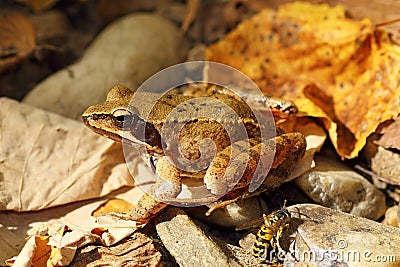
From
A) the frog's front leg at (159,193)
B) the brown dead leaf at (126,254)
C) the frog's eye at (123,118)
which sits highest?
the frog's eye at (123,118)

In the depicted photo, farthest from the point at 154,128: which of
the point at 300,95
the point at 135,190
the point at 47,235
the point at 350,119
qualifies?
the point at 350,119

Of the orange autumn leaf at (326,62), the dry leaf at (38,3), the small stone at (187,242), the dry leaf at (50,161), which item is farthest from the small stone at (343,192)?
the dry leaf at (38,3)

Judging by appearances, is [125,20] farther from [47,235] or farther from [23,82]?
[47,235]

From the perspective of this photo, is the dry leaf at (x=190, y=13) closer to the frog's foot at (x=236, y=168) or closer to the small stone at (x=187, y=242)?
the frog's foot at (x=236, y=168)

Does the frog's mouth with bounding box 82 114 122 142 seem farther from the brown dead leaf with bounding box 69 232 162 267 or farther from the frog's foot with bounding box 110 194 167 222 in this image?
the brown dead leaf with bounding box 69 232 162 267

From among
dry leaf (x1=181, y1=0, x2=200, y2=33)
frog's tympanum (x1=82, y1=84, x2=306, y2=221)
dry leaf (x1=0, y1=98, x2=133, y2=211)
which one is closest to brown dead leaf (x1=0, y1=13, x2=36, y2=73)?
dry leaf (x1=0, y1=98, x2=133, y2=211)

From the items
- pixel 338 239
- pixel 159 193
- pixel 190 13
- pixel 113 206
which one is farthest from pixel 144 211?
pixel 190 13

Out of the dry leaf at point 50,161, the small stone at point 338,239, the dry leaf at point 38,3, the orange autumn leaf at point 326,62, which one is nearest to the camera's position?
the small stone at point 338,239
